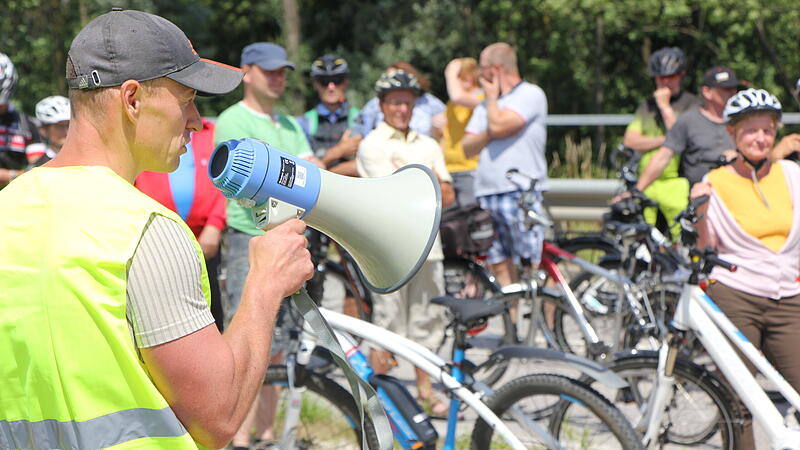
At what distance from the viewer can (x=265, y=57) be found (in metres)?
5.12

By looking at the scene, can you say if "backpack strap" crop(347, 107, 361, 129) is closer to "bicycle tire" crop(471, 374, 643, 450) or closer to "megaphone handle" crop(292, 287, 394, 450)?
"bicycle tire" crop(471, 374, 643, 450)

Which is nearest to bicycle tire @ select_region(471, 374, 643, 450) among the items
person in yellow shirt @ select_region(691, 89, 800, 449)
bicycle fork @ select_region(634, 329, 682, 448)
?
bicycle fork @ select_region(634, 329, 682, 448)

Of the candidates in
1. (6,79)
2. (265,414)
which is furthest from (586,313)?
(6,79)

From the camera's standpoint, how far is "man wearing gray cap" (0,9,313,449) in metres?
1.79

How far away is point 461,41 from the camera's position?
21.7 metres

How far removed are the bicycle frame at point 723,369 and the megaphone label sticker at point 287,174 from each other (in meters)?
2.44

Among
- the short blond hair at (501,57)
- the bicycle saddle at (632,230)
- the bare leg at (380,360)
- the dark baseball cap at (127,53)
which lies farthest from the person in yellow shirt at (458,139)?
the dark baseball cap at (127,53)

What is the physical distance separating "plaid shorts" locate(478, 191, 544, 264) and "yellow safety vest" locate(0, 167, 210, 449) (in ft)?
14.0

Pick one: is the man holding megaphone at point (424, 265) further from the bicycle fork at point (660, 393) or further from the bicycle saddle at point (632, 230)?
the bicycle fork at point (660, 393)

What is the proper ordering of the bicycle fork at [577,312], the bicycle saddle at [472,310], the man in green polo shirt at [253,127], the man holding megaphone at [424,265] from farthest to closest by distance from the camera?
1. the man holding megaphone at [424,265]
2. the bicycle fork at [577,312]
3. the man in green polo shirt at [253,127]
4. the bicycle saddle at [472,310]

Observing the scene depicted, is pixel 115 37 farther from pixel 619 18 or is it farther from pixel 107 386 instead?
pixel 619 18

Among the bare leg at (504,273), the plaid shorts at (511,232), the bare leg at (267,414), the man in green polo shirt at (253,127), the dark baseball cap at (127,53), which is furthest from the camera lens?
the bare leg at (504,273)

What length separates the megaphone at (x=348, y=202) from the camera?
212cm

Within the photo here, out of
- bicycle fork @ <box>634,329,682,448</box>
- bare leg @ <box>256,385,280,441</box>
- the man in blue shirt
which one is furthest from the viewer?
the man in blue shirt
